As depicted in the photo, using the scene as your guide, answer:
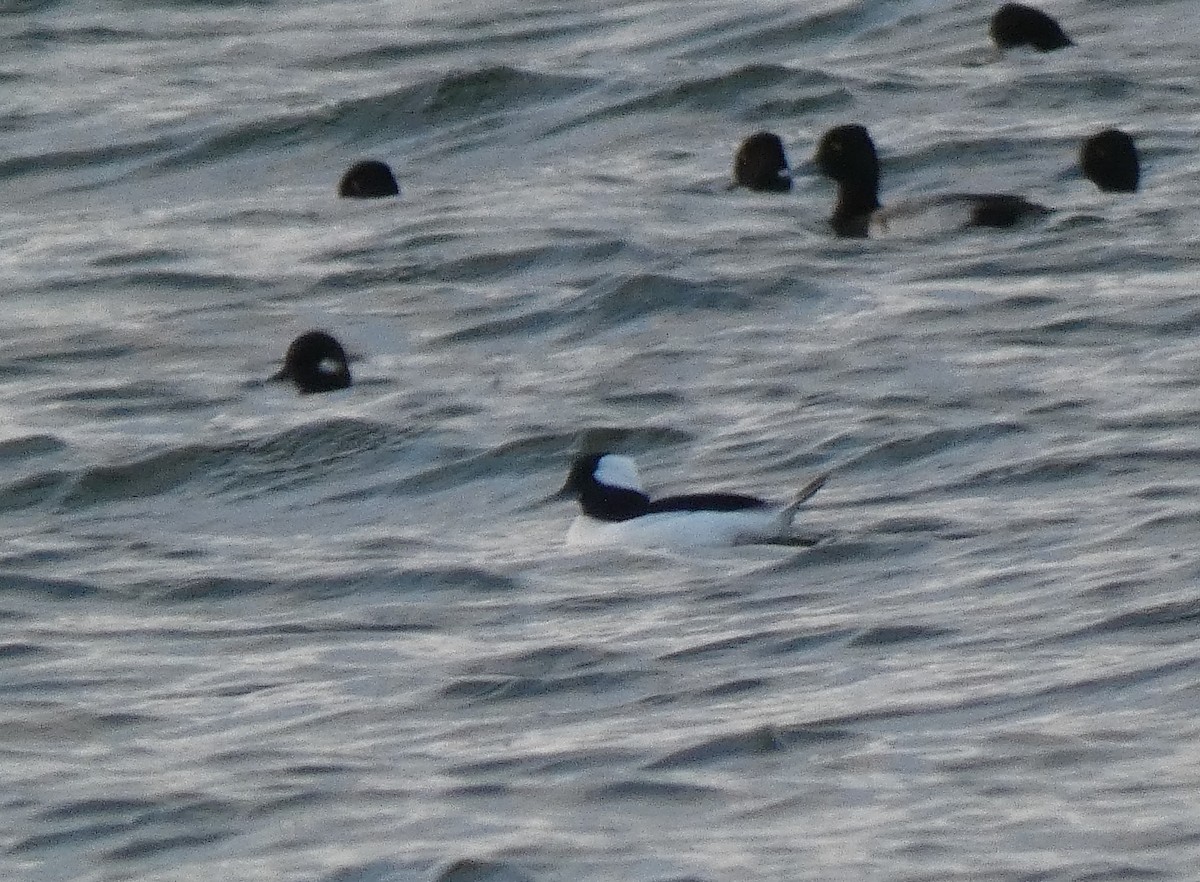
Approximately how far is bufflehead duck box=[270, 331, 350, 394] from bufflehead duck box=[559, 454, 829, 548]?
260 centimetres

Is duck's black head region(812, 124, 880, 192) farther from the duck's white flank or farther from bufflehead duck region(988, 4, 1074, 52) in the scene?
the duck's white flank

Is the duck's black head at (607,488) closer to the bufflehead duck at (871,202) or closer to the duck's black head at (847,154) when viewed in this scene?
the bufflehead duck at (871,202)

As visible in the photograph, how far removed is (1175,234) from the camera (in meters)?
17.2

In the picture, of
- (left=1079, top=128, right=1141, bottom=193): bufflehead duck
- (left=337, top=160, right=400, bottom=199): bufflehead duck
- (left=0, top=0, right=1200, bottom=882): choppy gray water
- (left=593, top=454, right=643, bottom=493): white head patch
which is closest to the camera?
(left=0, top=0, right=1200, bottom=882): choppy gray water

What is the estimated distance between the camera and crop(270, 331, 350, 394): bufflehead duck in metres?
15.5

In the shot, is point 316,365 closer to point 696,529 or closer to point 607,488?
point 607,488

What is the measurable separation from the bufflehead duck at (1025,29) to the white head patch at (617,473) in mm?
7973

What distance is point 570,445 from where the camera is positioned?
14.4 metres

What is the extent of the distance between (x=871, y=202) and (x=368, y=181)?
254 cm

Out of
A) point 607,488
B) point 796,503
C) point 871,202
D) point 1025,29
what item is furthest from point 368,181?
point 796,503

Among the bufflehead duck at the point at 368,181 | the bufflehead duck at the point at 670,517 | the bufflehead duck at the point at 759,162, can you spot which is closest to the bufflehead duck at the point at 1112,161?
the bufflehead duck at the point at 759,162

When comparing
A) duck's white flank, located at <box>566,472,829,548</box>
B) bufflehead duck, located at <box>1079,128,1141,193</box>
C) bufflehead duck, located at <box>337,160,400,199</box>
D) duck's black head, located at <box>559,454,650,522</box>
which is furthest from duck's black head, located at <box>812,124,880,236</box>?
duck's white flank, located at <box>566,472,829,548</box>

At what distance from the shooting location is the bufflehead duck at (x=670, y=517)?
489 inches

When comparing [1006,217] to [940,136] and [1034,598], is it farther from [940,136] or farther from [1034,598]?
[1034,598]
